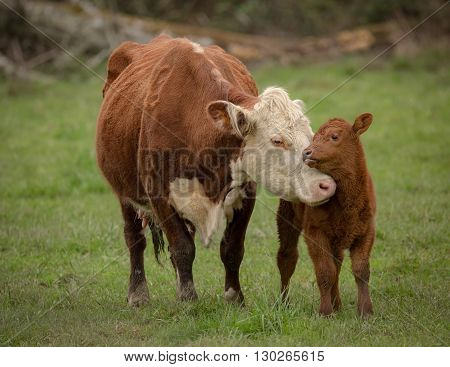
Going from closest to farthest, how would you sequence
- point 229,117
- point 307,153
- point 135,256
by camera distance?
point 307,153, point 229,117, point 135,256

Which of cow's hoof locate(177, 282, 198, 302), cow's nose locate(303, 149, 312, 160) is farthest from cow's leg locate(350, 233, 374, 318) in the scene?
cow's hoof locate(177, 282, 198, 302)

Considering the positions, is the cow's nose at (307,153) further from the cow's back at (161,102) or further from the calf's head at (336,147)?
the cow's back at (161,102)

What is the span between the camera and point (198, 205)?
19.5ft

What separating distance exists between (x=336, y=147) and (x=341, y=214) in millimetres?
461

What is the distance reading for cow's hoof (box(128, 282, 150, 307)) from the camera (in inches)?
252

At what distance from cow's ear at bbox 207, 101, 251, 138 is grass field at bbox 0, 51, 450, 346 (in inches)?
48.4

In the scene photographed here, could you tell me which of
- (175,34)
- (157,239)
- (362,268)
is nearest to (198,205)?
(157,239)

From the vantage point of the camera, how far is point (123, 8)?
1953cm

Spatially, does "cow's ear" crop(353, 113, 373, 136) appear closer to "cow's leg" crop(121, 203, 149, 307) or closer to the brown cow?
the brown cow

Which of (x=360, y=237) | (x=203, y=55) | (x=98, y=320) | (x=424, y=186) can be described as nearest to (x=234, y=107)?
(x=203, y=55)

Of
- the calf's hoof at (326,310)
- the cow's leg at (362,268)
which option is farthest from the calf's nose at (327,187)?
the calf's hoof at (326,310)

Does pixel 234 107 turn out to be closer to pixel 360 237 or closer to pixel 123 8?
pixel 360 237

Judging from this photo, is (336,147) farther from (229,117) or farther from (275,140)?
(229,117)

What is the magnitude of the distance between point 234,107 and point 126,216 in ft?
6.24
